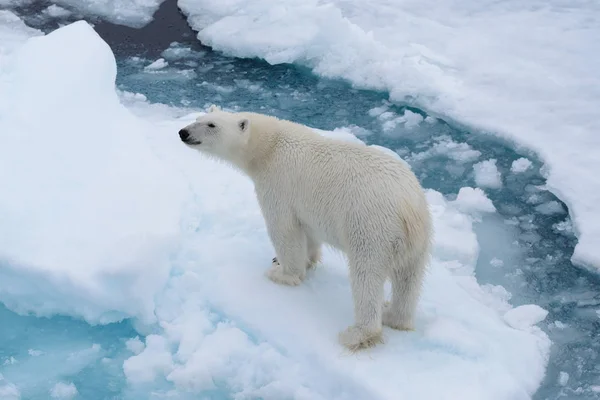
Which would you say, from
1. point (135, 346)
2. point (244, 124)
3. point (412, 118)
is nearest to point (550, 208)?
point (412, 118)

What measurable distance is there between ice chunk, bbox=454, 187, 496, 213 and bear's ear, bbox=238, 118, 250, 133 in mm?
2299

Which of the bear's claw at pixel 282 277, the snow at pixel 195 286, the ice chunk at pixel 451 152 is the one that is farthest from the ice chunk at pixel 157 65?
the bear's claw at pixel 282 277

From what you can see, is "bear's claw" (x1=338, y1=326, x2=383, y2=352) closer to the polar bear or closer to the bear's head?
the polar bear

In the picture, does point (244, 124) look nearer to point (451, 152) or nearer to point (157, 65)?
point (451, 152)

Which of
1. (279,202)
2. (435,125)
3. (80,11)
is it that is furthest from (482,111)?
(80,11)

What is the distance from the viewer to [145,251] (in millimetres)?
3982

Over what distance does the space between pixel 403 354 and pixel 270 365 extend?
675 millimetres

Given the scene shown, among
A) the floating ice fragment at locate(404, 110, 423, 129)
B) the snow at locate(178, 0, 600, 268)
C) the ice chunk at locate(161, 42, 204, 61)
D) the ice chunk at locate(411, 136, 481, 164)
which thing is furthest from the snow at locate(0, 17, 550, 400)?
the ice chunk at locate(161, 42, 204, 61)

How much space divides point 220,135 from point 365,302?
3.97 ft

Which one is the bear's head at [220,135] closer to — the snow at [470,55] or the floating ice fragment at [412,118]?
the snow at [470,55]

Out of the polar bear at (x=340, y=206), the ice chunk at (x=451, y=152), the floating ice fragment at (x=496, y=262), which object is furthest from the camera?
the ice chunk at (x=451, y=152)

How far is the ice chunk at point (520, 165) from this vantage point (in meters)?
6.17

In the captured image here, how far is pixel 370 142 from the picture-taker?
658cm

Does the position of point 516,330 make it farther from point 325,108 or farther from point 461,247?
point 325,108
